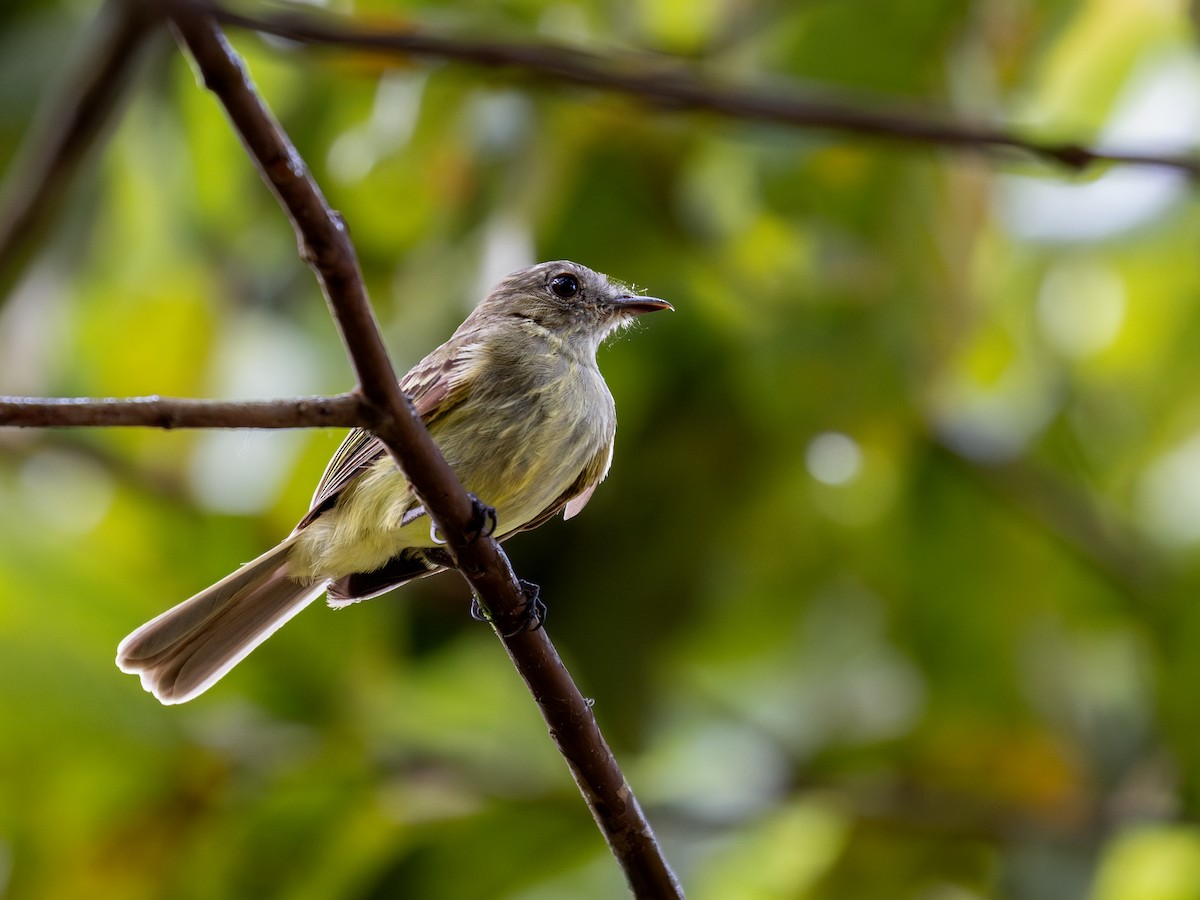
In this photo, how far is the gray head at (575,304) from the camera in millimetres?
3760

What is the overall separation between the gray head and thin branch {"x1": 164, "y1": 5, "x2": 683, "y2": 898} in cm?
149

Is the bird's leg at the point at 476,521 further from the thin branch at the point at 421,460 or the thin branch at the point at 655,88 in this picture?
the thin branch at the point at 655,88

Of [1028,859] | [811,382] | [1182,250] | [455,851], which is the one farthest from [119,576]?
[1182,250]

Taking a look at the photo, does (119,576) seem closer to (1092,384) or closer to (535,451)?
(535,451)

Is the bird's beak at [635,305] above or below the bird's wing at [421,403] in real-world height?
above

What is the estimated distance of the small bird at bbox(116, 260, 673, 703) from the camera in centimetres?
319

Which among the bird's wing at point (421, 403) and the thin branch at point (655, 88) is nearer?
the thin branch at point (655, 88)

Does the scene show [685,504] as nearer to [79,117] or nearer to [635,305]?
[635,305]

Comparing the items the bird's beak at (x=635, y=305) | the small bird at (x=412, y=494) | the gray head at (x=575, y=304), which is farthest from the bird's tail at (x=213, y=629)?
the bird's beak at (x=635, y=305)

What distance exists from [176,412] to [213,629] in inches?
70.5

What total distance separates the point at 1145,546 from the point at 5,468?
13.2 feet

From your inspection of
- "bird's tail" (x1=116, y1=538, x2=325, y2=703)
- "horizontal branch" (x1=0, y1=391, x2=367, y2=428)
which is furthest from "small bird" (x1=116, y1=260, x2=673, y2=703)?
"horizontal branch" (x1=0, y1=391, x2=367, y2=428)

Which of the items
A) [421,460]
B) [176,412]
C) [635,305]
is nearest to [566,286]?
[635,305]

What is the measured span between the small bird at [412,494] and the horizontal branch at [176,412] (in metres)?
1.16
